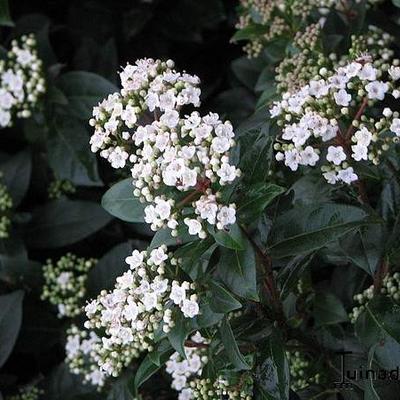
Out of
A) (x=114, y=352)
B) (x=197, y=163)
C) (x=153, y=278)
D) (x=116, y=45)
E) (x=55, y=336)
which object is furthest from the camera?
(x=116, y=45)

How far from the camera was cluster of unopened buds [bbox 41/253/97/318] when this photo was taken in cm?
241

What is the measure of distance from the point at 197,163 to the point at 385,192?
606 millimetres

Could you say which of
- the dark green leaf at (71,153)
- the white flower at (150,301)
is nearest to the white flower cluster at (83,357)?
the dark green leaf at (71,153)

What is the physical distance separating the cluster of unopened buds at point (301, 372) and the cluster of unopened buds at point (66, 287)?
0.73 meters

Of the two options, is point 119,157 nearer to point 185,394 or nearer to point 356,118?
point 356,118

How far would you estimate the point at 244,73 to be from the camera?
284cm

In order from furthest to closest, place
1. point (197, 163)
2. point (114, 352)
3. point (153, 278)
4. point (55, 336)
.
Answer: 1. point (55, 336)
2. point (114, 352)
3. point (153, 278)
4. point (197, 163)

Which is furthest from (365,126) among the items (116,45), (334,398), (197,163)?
(116,45)

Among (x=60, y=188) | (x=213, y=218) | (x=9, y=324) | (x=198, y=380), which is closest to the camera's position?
(x=213, y=218)

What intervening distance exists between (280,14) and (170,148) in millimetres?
996

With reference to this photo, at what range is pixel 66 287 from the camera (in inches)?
95.7

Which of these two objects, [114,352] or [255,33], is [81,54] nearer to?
[255,33]

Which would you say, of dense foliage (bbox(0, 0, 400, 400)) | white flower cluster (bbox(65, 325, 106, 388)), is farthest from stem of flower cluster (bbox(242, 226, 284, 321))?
white flower cluster (bbox(65, 325, 106, 388))

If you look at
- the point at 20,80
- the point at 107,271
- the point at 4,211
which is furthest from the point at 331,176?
the point at 4,211
